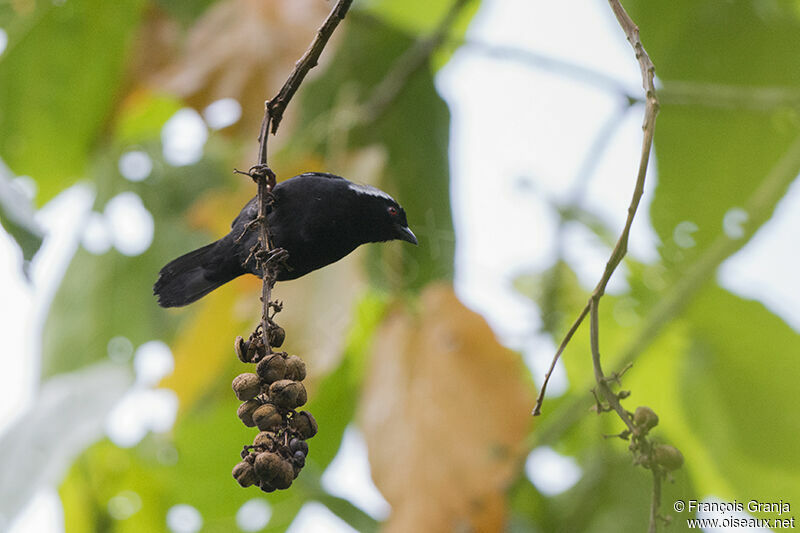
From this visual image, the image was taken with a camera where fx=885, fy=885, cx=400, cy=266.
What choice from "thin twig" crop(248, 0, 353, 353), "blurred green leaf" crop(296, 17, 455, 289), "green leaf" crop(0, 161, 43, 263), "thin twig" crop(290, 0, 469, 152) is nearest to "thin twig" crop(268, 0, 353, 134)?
"thin twig" crop(248, 0, 353, 353)

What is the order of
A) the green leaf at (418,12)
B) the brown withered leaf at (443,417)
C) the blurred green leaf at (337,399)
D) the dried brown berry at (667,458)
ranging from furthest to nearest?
the green leaf at (418,12) < the blurred green leaf at (337,399) < the brown withered leaf at (443,417) < the dried brown berry at (667,458)

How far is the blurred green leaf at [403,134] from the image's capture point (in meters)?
2.02

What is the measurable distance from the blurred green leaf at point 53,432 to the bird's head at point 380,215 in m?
1.15

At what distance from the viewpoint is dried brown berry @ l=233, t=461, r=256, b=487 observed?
2.10ft

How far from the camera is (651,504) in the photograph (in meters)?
0.92

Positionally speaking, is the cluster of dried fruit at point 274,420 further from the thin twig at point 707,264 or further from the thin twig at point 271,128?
the thin twig at point 707,264

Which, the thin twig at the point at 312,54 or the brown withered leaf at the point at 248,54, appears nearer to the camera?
the thin twig at the point at 312,54

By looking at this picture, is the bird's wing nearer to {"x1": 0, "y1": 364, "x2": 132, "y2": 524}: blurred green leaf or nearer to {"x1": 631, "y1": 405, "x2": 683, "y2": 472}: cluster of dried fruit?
{"x1": 631, "y1": 405, "x2": 683, "y2": 472}: cluster of dried fruit

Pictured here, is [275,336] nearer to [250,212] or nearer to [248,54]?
[250,212]

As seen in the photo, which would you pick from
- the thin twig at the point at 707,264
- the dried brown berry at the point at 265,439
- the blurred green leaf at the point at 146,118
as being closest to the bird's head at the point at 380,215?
the dried brown berry at the point at 265,439

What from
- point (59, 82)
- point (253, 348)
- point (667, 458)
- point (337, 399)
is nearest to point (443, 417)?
point (337, 399)

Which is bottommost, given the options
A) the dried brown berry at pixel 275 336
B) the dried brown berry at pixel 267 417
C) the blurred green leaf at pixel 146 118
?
the dried brown berry at pixel 267 417

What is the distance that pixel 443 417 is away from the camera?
6.20ft

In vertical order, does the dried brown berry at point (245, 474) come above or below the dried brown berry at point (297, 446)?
below
